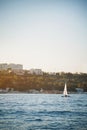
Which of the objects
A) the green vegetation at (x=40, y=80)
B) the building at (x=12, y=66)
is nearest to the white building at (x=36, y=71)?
the green vegetation at (x=40, y=80)

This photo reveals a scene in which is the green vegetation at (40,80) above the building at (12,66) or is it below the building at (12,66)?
below

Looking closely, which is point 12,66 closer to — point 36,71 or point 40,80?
point 36,71

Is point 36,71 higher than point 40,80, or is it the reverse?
point 36,71

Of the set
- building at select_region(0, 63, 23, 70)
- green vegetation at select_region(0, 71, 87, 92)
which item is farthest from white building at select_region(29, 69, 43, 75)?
building at select_region(0, 63, 23, 70)

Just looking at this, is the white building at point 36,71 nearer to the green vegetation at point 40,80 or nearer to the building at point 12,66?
the green vegetation at point 40,80

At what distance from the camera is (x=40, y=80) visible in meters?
8.87

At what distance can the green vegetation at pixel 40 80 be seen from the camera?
8170 millimetres

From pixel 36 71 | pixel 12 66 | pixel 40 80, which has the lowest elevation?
pixel 40 80

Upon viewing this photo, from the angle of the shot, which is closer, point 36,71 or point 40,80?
point 36,71

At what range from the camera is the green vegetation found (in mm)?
8170

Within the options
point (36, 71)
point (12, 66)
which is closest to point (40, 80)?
point (36, 71)

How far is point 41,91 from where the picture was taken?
948 centimetres

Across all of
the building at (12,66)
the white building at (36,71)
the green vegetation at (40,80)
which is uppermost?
the building at (12,66)

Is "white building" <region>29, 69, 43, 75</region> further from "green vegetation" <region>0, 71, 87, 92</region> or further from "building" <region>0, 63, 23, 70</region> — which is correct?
"building" <region>0, 63, 23, 70</region>
